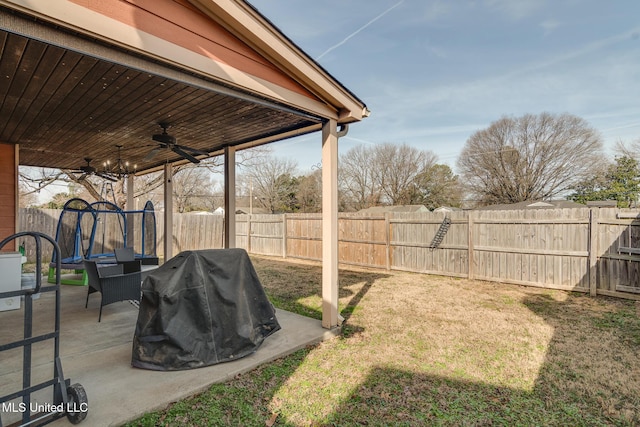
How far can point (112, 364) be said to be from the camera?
109 inches

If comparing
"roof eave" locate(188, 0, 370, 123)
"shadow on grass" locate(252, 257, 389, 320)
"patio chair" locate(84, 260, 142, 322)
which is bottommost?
"shadow on grass" locate(252, 257, 389, 320)

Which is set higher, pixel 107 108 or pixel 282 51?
pixel 282 51

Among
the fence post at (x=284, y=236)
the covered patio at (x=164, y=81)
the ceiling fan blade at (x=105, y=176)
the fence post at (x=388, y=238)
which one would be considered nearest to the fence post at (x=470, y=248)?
the fence post at (x=388, y=238)

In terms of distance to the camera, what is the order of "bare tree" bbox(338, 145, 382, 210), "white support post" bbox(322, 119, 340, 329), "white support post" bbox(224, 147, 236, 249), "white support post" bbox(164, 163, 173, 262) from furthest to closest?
1. "bare tree" bbox(338, 145, 382, 210)
2. "white support post" bbox(164, 163, 173, 262)
3. "white support post" bbox(224, 147, 236, 249)
4. "white support post" bbox(322, 119, 340, 329)

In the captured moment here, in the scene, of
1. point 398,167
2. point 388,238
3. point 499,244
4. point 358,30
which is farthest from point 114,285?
point 398,167

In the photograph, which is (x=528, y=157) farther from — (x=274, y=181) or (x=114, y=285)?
(x=114, y=285)

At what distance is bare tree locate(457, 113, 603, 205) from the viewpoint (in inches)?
982

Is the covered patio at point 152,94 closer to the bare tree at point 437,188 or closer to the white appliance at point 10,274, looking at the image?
the white appliance at point 10,274

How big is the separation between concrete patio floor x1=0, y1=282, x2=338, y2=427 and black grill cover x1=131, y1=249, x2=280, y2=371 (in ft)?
0.36

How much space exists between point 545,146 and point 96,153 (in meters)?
30.6

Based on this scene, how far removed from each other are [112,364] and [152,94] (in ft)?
8.58

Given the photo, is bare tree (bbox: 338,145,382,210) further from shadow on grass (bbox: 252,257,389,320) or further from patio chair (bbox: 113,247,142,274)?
patio chair (bbox: 113,247,142,274)

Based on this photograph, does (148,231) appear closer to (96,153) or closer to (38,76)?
(96,153)

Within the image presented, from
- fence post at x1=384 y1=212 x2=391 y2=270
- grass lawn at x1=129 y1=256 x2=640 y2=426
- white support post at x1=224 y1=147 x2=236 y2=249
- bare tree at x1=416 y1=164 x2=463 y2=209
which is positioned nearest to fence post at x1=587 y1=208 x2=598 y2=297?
grass lawn at x1=129 y1=256 x2=640 y2=426
